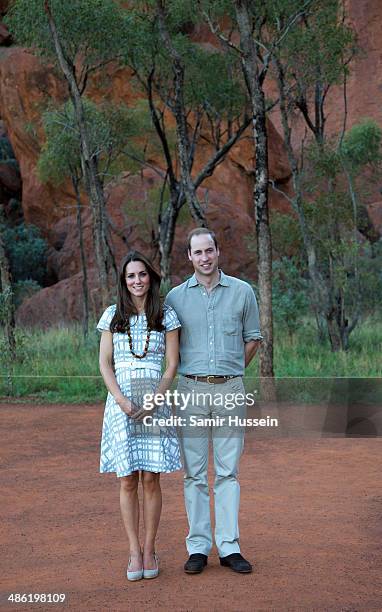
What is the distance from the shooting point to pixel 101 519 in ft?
19.0

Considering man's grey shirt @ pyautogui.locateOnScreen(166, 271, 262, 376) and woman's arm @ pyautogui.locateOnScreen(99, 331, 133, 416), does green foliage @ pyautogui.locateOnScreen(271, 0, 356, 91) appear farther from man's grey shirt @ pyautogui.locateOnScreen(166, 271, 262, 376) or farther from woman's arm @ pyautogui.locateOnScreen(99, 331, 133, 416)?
woman's arm @ pyautogui.locateOnScreen(99, 331, 133, 416)

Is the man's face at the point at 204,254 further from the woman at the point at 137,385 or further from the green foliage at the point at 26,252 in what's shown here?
the green foliage at the point at 26,252

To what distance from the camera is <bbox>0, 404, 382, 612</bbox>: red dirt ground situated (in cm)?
415

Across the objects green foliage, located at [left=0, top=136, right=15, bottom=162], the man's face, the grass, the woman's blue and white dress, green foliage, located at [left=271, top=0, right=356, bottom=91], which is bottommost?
the grass

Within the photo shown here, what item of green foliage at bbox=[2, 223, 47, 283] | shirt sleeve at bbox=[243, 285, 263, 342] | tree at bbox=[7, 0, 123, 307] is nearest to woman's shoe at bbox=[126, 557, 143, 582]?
shirt sleeve at bbox=[243, 285, 263, 342]

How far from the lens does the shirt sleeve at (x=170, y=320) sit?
4350 millimetres

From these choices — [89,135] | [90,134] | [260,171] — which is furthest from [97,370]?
[90,134]

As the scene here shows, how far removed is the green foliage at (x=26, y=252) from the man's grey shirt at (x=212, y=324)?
72.7 ft

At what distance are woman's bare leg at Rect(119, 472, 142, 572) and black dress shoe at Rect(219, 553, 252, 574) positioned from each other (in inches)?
18.4

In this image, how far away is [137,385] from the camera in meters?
4.30

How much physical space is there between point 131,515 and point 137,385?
654 mm

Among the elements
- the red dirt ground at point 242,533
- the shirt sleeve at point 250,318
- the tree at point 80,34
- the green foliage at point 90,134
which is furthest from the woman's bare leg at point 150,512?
the green foliage at point 90,134

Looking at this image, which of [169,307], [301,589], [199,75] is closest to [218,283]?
[169,307]

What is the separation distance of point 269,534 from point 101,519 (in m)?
1.17
